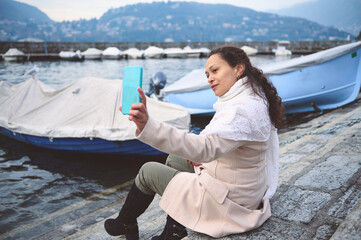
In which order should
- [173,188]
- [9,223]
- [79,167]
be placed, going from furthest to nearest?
[79,167] < [9,223] < [173,188]

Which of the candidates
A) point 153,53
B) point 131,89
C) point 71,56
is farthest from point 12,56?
point 131,89

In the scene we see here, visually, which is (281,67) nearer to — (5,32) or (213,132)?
(213,132)

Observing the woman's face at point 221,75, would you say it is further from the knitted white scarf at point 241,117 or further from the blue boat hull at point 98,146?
the blue boat hull at point 98,146

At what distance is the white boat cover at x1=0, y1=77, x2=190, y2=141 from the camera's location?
6.40 m

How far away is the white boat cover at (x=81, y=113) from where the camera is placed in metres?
6.40

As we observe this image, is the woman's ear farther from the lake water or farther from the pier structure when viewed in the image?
the pier structure

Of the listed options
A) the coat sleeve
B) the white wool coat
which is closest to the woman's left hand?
the coat sleeve

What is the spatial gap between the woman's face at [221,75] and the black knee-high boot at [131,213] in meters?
1.02

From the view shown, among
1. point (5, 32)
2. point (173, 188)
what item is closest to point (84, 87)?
point (173, 188)

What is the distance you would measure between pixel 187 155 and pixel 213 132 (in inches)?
7.9

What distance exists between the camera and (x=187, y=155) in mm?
1572

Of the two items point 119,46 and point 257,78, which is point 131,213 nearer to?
point 257,78

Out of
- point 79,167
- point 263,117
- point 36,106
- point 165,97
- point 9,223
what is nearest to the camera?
point 263,117

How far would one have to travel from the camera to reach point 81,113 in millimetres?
6820
